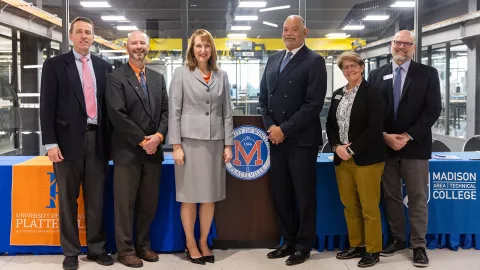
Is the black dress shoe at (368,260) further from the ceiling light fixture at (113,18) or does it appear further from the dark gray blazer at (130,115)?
the ceiling light fixture at (113,18)

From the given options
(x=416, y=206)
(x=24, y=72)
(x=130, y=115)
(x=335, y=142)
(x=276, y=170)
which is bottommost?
(x=416, y=206)

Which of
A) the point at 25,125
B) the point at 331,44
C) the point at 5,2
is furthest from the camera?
the point at 25,125

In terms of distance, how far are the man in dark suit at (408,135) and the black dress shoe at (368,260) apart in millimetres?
197

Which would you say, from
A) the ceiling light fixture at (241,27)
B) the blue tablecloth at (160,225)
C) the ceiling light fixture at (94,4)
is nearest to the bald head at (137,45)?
the blue tablecloth at (160,225)

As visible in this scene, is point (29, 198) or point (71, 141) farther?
point (29, 198)

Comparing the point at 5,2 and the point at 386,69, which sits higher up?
the point at 5,2

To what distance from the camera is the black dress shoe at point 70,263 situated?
306 cm

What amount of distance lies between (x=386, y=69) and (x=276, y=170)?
1146 mm

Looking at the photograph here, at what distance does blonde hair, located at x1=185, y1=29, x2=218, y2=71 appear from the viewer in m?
3.03

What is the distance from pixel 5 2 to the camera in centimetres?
746

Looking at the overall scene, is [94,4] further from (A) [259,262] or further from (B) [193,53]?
(A) [259,262]

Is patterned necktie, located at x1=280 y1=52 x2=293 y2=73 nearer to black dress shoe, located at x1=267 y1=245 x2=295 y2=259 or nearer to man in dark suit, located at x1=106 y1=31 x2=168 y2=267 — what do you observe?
man in dark suit, located at x1=106 y1=31 x2=168 y2=267

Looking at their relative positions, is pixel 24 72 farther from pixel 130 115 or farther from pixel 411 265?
pixel 411 265

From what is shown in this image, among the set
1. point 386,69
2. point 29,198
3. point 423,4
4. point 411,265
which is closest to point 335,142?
point 386,69
